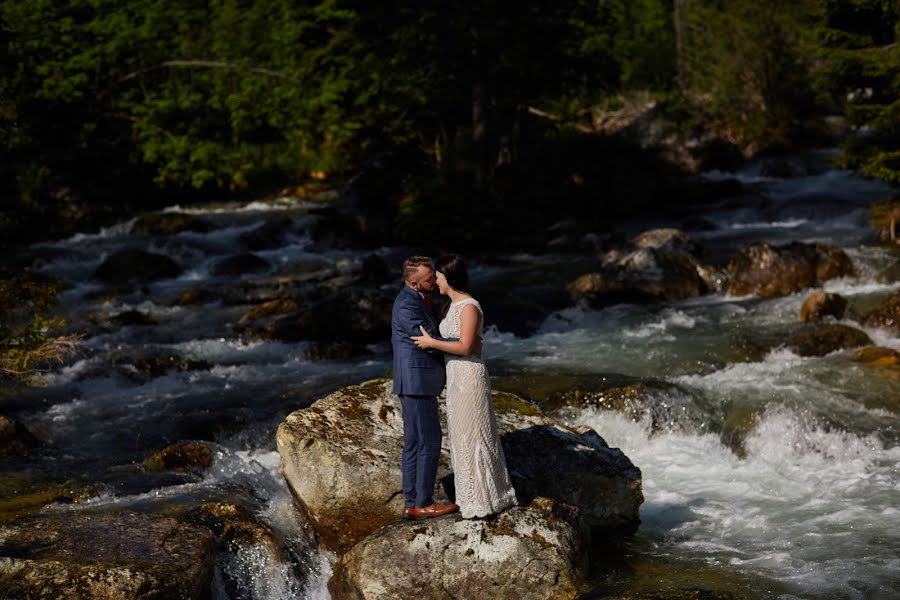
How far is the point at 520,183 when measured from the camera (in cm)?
2881

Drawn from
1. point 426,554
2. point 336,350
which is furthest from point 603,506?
point 336,350

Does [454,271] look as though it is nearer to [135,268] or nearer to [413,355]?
[413,355]

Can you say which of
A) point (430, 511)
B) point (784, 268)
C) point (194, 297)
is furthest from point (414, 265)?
point (194, 297)

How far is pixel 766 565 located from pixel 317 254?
19255mm

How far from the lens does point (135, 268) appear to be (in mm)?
24125

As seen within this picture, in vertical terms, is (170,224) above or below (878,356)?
above

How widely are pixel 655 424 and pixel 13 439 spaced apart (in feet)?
25.6

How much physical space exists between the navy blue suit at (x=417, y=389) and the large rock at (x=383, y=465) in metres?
0.58

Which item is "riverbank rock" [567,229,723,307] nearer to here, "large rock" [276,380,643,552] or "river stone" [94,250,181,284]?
"large rock" [276,380,643,552]

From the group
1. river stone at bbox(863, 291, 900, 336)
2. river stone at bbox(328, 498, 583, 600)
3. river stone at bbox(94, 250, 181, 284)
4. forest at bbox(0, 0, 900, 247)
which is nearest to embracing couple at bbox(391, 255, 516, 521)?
river stone at bbox(328, 498, 583, 600)

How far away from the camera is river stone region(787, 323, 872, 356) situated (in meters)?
14.4

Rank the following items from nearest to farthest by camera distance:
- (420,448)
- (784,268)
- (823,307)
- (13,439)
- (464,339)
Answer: (464,339) < (420,448) < (13,439) < (823,307) < (784,268)

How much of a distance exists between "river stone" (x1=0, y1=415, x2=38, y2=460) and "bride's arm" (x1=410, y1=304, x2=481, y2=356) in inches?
265

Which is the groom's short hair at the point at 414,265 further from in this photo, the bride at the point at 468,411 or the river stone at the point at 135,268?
the river stone at the point at 135,268
